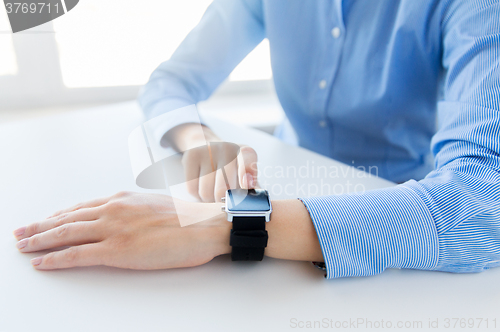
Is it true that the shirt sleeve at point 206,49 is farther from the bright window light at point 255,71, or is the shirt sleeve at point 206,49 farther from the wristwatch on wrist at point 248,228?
the wristwatch on wrist at point 248,228

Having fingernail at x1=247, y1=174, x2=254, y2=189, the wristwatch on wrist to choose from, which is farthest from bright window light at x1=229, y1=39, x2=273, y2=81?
the wristwatch on wrist

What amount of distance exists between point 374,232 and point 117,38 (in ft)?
4.25

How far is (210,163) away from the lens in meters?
0.68

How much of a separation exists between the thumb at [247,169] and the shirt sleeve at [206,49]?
1.08ft

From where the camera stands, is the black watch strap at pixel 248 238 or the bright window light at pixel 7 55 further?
the bright window light at pixel 7 55

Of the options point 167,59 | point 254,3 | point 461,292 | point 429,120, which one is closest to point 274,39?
point 254,3

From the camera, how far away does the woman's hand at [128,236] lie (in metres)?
0.44

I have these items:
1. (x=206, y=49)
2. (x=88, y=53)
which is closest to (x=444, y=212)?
(x=206, y=49)

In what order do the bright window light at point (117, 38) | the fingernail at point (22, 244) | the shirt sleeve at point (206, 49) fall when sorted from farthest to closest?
the bright window light at point (117, 38), the shirt sleeve at point (206, 49), the fingernail at point (22, 244)

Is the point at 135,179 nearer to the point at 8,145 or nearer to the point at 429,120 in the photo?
the point at 8,145

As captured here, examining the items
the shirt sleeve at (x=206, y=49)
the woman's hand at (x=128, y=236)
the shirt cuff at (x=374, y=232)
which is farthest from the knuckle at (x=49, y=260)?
the shirt sleeve at (x=206, y=49)

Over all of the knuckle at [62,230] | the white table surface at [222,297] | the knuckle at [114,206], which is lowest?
the white table surface at [222,297]

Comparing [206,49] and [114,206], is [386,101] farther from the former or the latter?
[114,206]

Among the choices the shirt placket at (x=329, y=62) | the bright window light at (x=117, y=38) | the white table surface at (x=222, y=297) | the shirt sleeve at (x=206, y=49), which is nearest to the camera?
the white table surface at (x=222, y=297)
